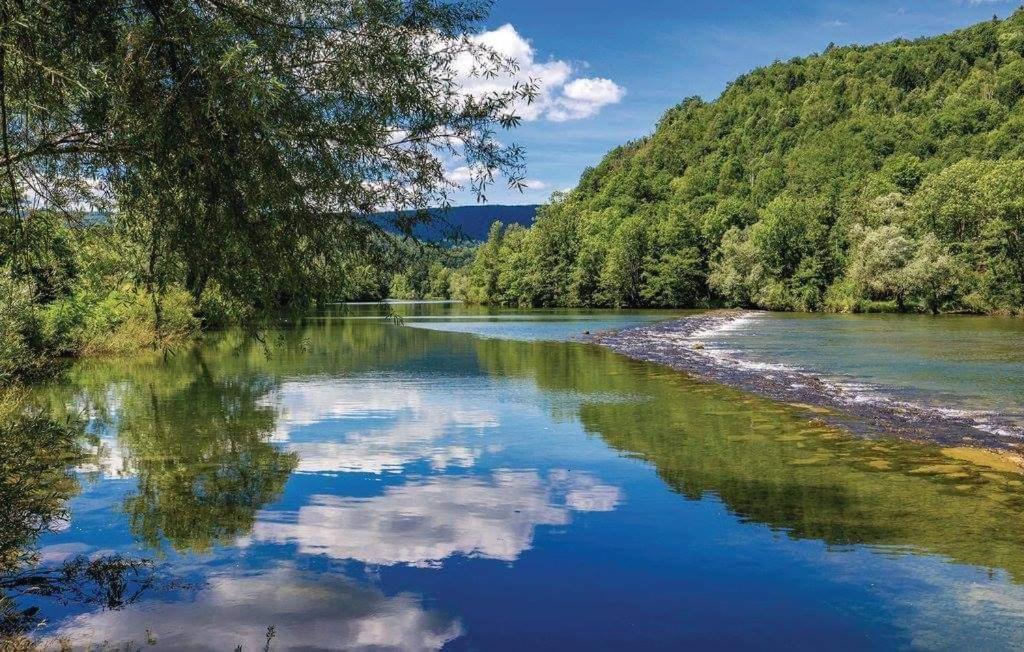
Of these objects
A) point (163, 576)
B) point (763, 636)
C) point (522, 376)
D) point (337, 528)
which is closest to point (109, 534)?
point (163, 576)

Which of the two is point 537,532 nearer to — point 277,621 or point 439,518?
point 439,518

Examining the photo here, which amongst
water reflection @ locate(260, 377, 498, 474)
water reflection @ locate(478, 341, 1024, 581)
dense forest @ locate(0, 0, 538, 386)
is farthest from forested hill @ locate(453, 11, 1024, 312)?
dense forest @ locate(0, 0, 538, 386)

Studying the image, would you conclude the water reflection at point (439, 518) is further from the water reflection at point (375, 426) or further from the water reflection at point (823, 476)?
the water reflection at point (823, 476)

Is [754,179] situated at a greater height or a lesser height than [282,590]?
greater

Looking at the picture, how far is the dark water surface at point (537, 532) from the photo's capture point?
25.0 ft

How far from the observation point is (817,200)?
107 metres

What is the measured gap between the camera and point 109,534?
34.0 feet

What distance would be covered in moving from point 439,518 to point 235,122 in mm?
6098

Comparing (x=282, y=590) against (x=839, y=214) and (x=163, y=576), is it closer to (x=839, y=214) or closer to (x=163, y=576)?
(x=163, y=576)

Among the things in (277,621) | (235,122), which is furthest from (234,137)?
(277,621)

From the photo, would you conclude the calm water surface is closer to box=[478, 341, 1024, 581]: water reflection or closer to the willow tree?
box=[478, 341, 1024, 581]: water reflection

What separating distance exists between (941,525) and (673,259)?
112 meters

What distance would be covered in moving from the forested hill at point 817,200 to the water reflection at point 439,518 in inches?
2759

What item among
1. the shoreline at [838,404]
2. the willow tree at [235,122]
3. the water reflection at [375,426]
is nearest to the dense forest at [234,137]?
the willow tree at [235,122]
